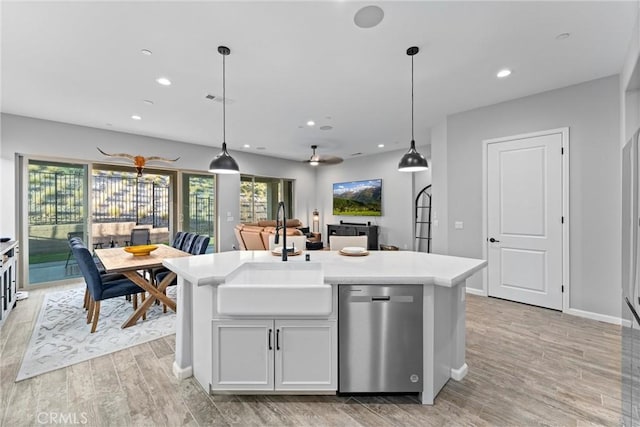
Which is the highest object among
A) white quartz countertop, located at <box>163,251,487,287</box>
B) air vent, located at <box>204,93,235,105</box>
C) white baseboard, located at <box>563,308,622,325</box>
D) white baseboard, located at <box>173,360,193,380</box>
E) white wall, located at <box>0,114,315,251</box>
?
air vent, located at <box>204,93,235,105</box>

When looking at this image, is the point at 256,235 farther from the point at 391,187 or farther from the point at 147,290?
the point at 391,187

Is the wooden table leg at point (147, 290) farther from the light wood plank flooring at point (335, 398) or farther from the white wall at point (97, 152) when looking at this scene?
the white wall at point (97, 152)

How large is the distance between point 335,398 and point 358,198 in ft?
20.8

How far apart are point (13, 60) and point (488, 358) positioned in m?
5.34

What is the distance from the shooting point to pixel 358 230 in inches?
303

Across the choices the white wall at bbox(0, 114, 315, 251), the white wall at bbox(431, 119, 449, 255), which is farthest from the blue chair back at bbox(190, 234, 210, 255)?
the white wall at bbox(431, 119, 449, 255)

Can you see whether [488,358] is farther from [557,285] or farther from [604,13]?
[604,13]

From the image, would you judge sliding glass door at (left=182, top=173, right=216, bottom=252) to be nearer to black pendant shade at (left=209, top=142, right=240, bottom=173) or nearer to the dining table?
the dining table

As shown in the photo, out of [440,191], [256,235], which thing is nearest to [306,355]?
[440,191]

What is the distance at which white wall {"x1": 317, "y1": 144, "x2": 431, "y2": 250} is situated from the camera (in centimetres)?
695

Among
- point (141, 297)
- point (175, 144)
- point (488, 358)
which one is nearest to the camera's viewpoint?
point (488, 358)

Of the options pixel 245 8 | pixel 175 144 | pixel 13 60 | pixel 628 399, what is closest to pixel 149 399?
pixel 245 8

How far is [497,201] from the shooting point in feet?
13.0

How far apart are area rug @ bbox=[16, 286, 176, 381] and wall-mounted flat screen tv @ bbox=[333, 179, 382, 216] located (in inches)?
216
